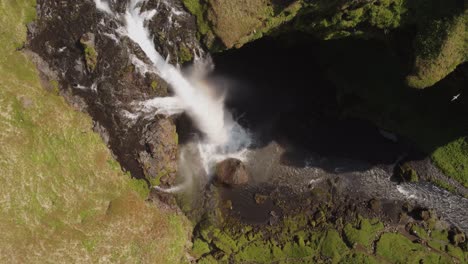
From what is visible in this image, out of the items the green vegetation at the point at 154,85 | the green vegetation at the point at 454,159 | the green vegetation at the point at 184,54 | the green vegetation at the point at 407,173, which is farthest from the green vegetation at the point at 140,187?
the green vegetation at the point at 454,159

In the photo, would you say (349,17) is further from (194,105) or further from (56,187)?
(56,187)

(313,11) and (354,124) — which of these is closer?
(313,11)

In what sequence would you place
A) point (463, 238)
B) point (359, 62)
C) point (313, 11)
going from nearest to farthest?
point (313, 11) → point (359, 62) → point (463, 238)

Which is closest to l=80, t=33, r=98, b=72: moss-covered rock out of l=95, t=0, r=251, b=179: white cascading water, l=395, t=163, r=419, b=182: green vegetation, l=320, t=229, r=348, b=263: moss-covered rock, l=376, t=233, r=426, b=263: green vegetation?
l=95, t=0, r=251, b=179: white cascading water

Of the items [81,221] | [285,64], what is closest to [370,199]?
[285,64]

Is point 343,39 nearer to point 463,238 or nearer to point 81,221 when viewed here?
point 463,238

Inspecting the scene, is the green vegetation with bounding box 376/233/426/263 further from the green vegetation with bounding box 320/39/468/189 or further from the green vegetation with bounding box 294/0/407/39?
the green vegetation with bounding box 294/0/407/39
